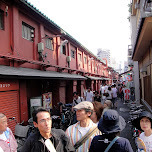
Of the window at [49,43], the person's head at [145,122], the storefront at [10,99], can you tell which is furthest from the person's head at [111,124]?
the window at [49,43]

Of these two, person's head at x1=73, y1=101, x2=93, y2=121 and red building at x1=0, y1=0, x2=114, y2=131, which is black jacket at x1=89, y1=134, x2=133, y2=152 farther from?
red building at x1=0, y1=0, x2=114, y2=131

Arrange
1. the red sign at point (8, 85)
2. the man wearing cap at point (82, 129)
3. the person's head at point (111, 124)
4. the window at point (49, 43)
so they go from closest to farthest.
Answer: the person's head at point (111, 124) → the man wearing cap at point (82, 129) → the red sign at point (8, 85) → the window at point (49, 43)

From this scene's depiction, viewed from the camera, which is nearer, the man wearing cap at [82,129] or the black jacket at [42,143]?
the black jacket at [42,143]

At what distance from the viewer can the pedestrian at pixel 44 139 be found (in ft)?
6.85

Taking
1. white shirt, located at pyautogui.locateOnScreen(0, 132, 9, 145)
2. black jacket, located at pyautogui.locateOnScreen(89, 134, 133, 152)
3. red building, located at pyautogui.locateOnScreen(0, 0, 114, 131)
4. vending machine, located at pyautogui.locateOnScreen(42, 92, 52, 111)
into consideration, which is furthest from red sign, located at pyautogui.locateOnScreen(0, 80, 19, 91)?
black jacket, located at pyautogui.locateOnScreen(89, 134, 133, 152)

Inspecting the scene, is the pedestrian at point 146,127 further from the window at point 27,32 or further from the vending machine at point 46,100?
the window at point 27,32

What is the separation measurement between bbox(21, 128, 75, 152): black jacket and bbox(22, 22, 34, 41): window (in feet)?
23.7

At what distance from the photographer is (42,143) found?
2.10 m

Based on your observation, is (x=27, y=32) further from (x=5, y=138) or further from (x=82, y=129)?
(x=82, y=129)

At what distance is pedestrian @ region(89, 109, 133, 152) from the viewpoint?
2.10 meters

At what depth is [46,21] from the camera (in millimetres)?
9906

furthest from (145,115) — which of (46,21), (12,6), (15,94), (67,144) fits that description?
(46,21)

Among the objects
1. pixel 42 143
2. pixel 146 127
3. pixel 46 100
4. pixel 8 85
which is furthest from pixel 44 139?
pixel 46 100

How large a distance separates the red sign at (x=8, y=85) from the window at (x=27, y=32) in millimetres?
2784
